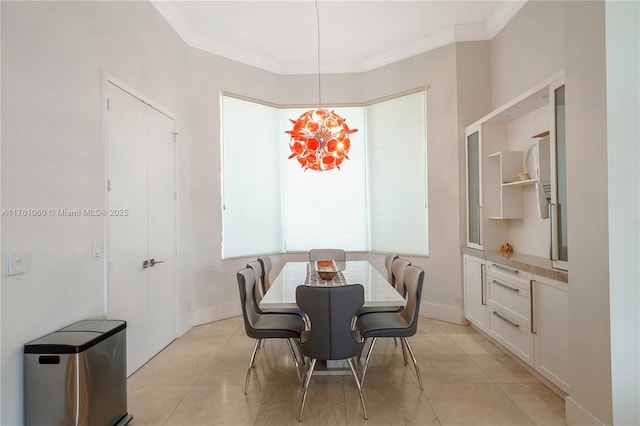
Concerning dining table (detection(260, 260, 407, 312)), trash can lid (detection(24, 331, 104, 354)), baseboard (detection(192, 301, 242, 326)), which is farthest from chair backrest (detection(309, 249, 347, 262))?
trash can lid (detection(24, 331, 104, 354))

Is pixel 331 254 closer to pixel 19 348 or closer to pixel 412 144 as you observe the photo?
pixel 412 144

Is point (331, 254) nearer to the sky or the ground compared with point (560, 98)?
nearer to the ground

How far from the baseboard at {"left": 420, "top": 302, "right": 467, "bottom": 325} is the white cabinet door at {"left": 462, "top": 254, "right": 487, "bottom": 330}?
119mm

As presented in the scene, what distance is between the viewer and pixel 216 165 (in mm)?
4656

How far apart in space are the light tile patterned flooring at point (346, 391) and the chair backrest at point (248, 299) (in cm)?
50

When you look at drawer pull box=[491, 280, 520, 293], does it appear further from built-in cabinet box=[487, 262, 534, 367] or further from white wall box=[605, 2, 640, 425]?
white wall box=[605, 2, 640, 425]

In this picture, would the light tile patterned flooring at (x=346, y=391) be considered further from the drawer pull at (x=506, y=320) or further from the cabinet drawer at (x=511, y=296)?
the cabinet drawer at (x=511, y=296)

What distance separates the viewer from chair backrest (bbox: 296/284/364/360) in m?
2.30

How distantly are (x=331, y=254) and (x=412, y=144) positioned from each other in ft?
6.18

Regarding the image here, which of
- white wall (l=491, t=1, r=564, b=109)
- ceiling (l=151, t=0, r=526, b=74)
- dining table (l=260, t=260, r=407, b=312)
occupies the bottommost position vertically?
dining table (l=260, t=260, r=407, b=312)

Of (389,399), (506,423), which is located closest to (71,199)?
(389,399)

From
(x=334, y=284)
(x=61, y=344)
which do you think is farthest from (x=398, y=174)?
(x=61, y=344)

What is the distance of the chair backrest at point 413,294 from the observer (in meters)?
Result: 2.70

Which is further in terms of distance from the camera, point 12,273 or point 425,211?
point 425,211
